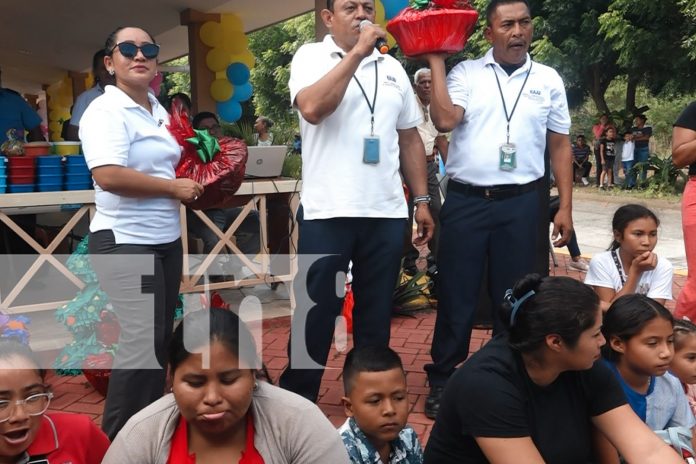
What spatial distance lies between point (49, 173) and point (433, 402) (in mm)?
2560

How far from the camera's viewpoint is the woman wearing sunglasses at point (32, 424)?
191 centimetres

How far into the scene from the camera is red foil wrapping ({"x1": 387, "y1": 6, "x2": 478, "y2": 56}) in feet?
10.0

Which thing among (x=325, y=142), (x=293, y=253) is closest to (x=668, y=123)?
(x=293, y=253)

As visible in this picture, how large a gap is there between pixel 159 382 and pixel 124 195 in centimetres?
67

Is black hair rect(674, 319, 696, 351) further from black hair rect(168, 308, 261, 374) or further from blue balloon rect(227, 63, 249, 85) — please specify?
blue balloon rect(227, 63, 249, 85)

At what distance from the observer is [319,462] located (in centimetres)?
181

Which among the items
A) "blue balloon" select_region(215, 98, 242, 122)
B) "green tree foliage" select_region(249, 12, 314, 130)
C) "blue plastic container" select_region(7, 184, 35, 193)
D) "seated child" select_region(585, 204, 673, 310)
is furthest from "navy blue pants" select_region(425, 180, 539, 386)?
"green tree foliage" select_region(249, 12, 314, 130)

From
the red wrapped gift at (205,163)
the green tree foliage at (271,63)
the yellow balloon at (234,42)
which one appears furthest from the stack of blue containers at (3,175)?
the green tree foliage at (271,63)

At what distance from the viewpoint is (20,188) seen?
4.19 metres

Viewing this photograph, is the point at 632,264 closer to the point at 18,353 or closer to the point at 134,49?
the point at 134,49

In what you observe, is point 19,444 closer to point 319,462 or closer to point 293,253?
point 319,462

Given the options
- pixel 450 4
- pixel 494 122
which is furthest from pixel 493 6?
pixel 494 122

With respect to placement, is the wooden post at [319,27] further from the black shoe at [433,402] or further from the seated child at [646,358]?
the seated child at [646,358]

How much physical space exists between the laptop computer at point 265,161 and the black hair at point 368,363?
2.38 metres
